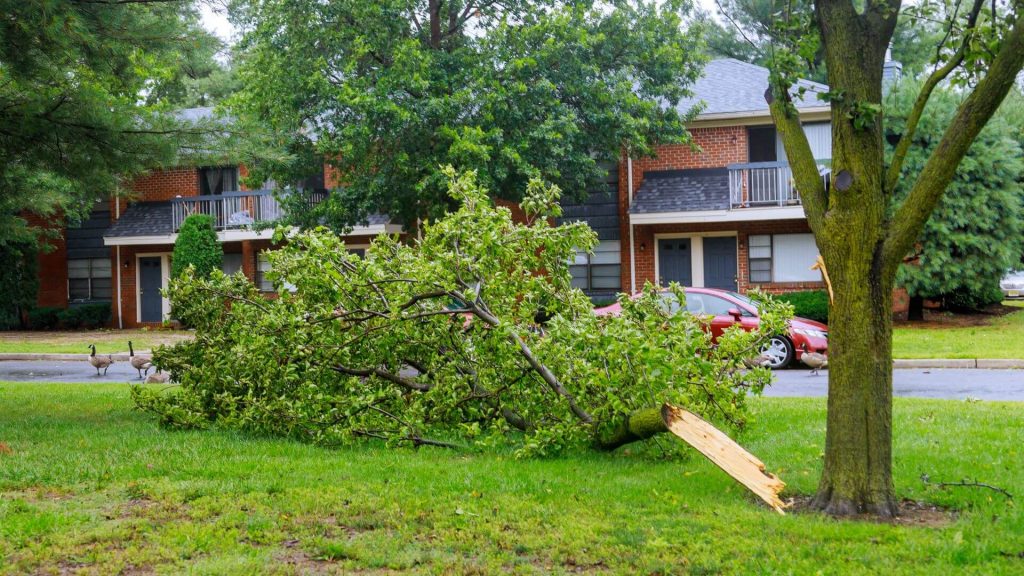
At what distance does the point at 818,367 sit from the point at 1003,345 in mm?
5064

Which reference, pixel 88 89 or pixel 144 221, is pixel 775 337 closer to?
pixel 88 89

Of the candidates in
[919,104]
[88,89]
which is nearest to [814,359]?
[919,104]

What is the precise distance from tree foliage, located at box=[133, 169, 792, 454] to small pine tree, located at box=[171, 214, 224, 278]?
703 inches

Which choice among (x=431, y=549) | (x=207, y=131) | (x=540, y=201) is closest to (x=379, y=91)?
(x=207, y=131)

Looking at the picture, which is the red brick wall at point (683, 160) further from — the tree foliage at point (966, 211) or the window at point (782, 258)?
the tree foliage at point (966, 211)

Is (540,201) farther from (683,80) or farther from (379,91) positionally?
(683,80)

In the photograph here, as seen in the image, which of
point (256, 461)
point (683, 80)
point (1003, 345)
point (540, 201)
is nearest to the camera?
point (256, 461)

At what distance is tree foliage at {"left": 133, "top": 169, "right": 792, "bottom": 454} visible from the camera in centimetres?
766

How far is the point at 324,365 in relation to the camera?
8266mm

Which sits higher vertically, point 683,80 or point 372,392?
point 683,80

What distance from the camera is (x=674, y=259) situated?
82.8ft

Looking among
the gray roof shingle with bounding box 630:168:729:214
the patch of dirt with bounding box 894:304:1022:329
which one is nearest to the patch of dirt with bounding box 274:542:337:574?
the patch of dirt with bounding box 894:304:1022:329

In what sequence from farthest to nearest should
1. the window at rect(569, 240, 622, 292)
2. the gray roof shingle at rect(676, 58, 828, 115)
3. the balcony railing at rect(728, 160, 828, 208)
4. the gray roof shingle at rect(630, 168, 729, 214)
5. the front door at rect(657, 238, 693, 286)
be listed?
the window at rect(569, 240, 622, 292) < the front door at rect(657, 238, 693, 286) < the gray roof shingle at rect(676, 58, 828, 115) < the gray roof shingle at rect(630, 168, 729, 214) < the balcony railing at rect(728, 160, 828, 208)

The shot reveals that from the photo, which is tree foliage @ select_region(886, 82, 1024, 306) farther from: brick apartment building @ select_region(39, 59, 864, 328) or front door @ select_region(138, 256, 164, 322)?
front door @ select_region(138, 256, 164, 322)
